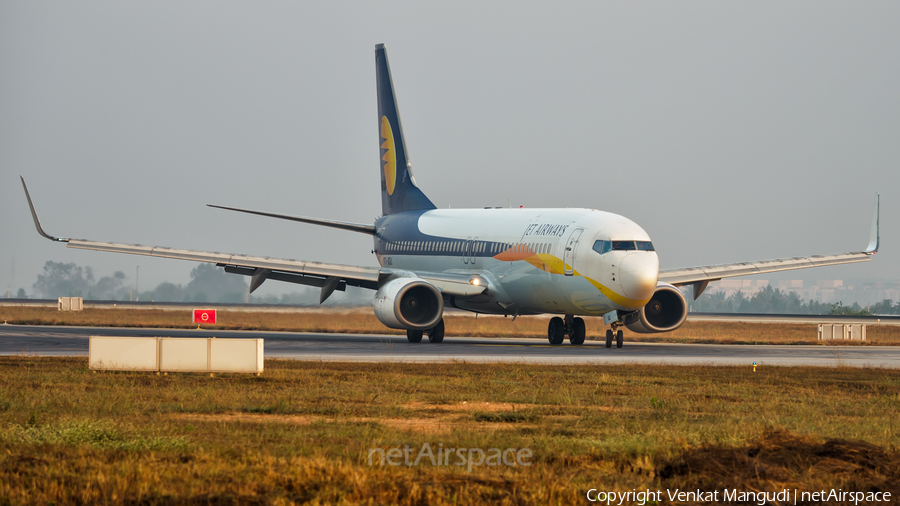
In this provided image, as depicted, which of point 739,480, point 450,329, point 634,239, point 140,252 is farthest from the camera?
point 450,329

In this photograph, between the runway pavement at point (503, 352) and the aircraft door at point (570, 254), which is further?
the aircraft door at point (570, 254)

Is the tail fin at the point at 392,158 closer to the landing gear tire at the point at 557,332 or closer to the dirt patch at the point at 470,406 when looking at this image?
the landing gear tire at the point at 557,332

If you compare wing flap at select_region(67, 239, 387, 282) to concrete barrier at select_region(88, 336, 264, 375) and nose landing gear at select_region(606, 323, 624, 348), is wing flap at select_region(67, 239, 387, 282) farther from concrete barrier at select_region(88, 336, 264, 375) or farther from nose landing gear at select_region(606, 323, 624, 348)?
concrete barrier at select_region(88, 336, 264, 375)

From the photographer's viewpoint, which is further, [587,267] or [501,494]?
[587,267]

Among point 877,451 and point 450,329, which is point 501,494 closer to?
point 877,451

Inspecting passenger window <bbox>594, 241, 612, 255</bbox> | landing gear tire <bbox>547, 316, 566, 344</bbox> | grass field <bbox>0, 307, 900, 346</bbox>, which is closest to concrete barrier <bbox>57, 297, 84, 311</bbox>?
grass field <bbox>0, 307, 900, 346</bbox>

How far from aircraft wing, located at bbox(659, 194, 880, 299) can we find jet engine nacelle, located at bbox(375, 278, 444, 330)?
7841mm

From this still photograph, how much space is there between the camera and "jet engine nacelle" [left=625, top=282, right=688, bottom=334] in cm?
3256

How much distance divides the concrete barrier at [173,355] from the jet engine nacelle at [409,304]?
11.8 m

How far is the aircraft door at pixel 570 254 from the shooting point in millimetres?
30266

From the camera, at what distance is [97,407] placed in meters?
14.3

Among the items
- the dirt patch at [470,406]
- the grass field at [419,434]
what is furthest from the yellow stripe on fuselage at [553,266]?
the dirt patch at [470,406]

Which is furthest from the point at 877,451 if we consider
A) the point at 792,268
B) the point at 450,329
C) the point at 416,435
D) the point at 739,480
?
the point at 450,329

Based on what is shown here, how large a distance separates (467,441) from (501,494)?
2855mm
